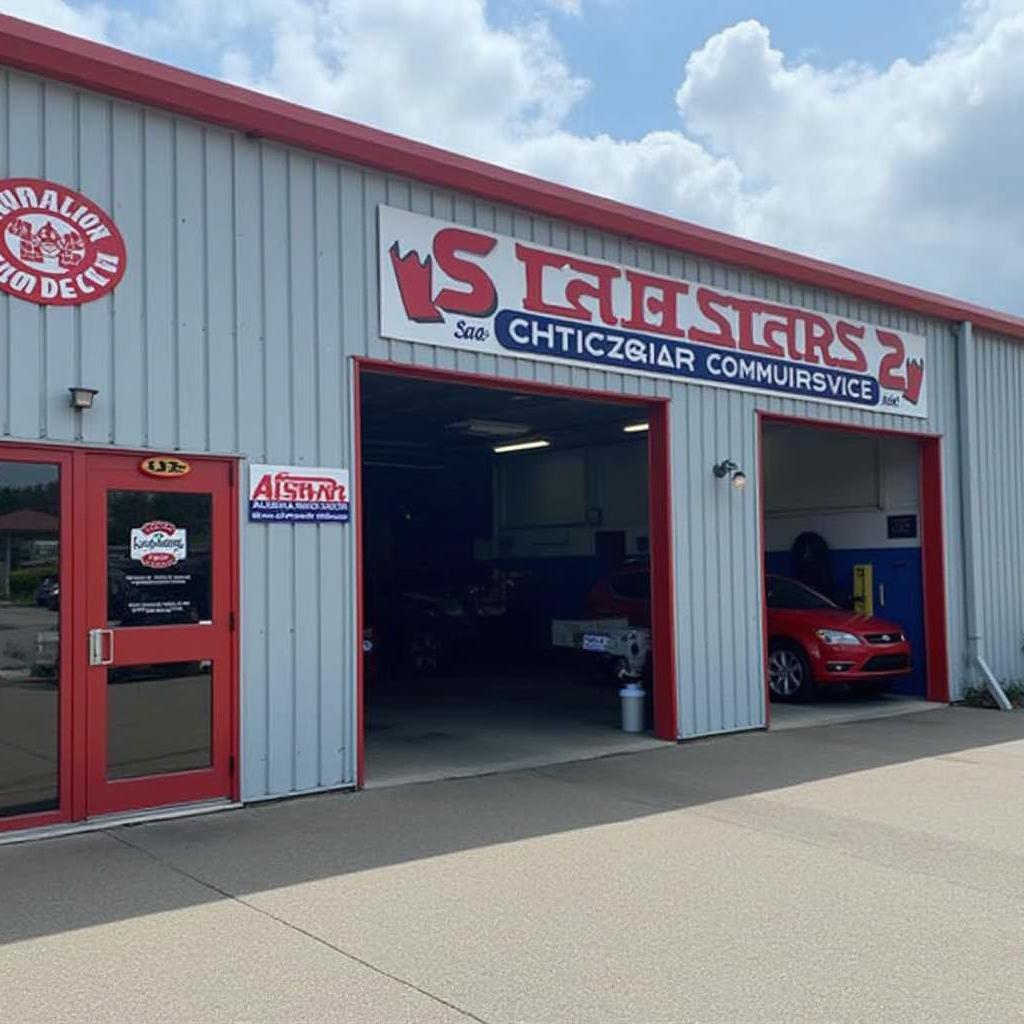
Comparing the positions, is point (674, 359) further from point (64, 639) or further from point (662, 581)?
point (64, 639)

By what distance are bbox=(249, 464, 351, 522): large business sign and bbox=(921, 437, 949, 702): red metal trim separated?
8.17 m

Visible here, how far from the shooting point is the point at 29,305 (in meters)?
6.69

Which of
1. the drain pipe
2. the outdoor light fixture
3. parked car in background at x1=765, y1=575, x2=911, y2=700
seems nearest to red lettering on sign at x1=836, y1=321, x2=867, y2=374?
the drain pipe

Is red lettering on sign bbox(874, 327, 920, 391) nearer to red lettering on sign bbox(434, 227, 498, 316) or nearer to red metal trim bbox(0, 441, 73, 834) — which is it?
red lettering on sign bbox(434, 227, 498, 316)

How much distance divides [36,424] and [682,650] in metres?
5.92

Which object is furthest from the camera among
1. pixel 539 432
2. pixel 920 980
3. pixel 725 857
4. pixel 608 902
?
pixel 539 432

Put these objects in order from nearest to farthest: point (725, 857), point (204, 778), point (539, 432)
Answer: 1. point (725, 857)
2. point (204, 778)
3. point (539, 432)

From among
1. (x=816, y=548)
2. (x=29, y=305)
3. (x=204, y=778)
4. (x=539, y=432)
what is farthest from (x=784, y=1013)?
(x=539, y=432)

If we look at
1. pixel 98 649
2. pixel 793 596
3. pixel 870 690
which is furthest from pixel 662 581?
pixel 98 649

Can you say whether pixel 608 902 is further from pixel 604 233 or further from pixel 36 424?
pixel 604 233

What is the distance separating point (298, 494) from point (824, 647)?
7393 mm

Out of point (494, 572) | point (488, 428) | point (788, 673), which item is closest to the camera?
point (788, 673)

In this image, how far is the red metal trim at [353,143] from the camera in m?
6.74

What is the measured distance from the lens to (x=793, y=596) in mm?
13656
